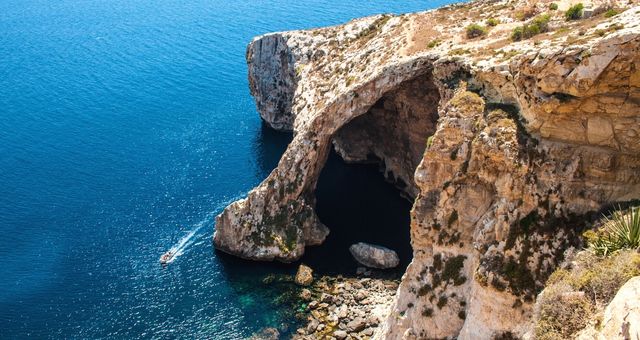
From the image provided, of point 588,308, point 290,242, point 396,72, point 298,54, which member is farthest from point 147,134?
point 588,308

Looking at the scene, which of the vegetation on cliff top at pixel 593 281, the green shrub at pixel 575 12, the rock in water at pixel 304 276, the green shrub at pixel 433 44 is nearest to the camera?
the vegetation on cliff top at pixel 593 281

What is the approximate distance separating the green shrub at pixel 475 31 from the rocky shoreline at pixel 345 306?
25.3 m

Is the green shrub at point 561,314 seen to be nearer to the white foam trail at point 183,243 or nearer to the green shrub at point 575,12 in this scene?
the green shrub at point 575,12

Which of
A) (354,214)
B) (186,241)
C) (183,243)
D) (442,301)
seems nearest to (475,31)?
(354,214)

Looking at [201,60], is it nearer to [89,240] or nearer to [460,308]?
[89,240]

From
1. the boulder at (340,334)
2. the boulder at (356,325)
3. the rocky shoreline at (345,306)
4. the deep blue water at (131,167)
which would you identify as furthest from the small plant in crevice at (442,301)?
the deep blue water at (131,167)

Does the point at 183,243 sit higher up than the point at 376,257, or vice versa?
the point at 183,243

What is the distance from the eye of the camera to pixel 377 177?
247ft

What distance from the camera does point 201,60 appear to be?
117812 mm

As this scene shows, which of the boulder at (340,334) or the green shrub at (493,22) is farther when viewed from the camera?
the green shrub at (493,22)

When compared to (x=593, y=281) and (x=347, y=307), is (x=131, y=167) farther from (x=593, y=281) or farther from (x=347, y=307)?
(x=593, y=281)

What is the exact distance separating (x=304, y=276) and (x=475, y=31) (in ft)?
96.5

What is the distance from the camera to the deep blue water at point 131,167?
177 ft

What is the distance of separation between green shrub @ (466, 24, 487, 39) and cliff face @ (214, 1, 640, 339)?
2.43 feet
